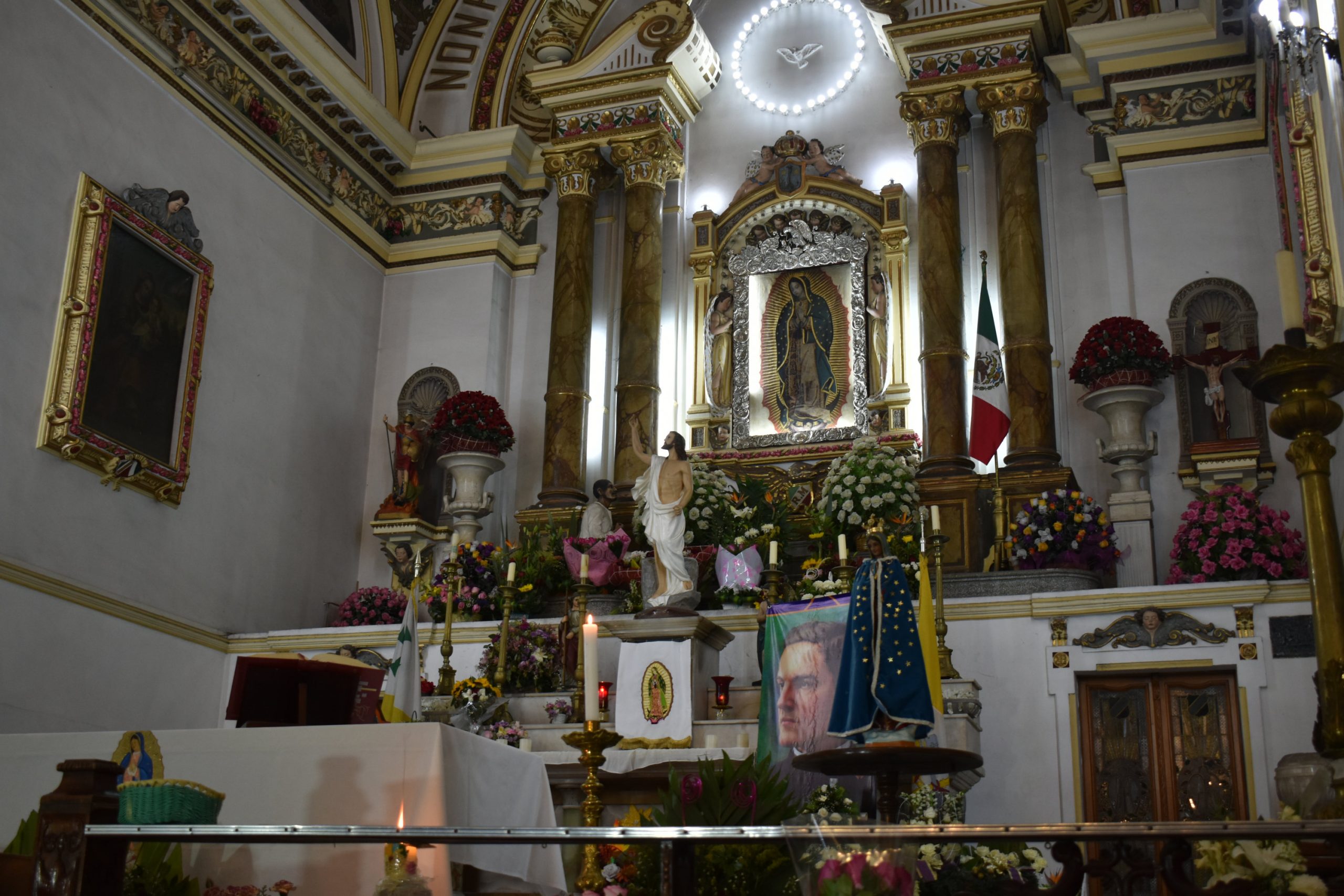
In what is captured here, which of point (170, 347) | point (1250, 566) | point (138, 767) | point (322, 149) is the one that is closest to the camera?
point (138, 767)

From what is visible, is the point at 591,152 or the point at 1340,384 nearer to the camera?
the point at 1340,384

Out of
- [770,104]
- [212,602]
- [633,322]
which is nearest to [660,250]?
[633,322]

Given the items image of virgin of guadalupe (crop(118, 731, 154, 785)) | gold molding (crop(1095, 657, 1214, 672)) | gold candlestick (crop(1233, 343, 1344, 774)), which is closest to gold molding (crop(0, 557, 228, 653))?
image of virgin of guadalupe (crop(118, 731, 154, 785))

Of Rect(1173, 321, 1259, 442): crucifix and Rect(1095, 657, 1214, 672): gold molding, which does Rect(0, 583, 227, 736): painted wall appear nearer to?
Rect(1095, 657, 1214, 672): gold molding

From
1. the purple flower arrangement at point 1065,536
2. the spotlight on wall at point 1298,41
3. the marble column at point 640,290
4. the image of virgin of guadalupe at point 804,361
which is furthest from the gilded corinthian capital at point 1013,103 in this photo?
the purple flower arrangement at point 1065,536

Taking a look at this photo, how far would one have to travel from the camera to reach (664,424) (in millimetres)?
→ 15445

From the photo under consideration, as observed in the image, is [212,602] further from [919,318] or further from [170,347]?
[919,318]

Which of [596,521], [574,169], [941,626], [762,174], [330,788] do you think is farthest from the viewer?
[574,169]

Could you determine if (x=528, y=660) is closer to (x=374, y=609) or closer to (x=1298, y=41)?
(x=374, y=609)

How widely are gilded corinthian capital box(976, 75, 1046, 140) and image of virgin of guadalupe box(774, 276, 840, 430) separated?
263 centimetres

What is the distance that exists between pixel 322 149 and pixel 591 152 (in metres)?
3.00

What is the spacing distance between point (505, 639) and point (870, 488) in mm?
3503

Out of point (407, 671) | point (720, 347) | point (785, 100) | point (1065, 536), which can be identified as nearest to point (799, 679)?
point (407, 671)

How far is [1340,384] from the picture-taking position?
21.7ft
